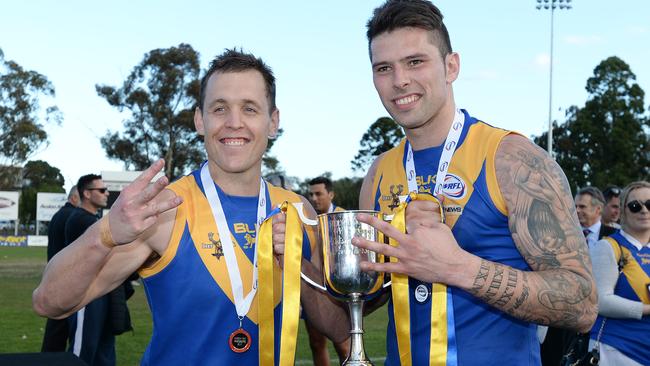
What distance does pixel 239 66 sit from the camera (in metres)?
3.29

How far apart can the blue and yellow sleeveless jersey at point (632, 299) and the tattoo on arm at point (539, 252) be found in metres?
3.24

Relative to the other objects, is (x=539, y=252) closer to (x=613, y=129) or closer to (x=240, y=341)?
(x=240, y=341)

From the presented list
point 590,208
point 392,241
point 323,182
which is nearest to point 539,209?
point 392,241

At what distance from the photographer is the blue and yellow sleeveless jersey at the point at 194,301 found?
300cm

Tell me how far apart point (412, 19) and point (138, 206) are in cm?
131

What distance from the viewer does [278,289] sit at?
10.7ft

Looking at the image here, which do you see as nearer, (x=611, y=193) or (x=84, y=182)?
(x=611, y=193)

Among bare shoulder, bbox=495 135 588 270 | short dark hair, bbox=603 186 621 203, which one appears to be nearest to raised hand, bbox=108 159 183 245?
bare shoulder, bbox=495 135 588 270

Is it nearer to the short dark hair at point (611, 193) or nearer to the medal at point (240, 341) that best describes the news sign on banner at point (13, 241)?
the short dark hair at point (611, 193)

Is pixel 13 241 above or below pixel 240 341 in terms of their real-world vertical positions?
below

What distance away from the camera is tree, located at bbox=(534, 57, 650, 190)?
4481 centimetres

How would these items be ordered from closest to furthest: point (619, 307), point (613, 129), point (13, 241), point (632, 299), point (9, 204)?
1. point (619, 307)
2. point (632, 299)
3. point (613, 129)
4. point (9, 204)
5. point (13, 241)

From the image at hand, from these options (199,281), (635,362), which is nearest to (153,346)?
(199,281)

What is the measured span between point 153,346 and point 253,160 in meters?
0.93
